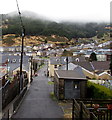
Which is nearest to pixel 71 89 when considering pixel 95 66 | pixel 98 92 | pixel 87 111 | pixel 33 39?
pixel 98 92

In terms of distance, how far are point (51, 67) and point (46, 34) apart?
15946cm

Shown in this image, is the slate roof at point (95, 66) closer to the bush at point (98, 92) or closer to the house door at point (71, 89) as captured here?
the bush at point (98, 92)

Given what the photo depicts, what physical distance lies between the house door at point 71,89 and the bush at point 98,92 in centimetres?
91

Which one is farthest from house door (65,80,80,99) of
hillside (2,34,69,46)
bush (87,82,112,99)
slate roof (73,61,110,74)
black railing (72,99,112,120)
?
hillside (2,34,69,46)

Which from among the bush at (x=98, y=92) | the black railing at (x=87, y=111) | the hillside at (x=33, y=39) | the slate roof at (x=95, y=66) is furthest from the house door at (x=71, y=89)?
the hillside at (x=33, y=39)

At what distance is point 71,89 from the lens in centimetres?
1390

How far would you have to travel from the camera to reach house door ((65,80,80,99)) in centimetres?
1379

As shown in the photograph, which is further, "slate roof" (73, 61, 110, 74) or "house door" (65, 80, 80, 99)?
"slate roof" (73, 61, 110, 74)

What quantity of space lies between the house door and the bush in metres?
0.91

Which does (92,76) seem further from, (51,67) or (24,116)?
(24,116)

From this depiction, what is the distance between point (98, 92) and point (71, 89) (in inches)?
Result: 87.0

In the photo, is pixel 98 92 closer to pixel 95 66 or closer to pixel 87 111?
pixel 87 111

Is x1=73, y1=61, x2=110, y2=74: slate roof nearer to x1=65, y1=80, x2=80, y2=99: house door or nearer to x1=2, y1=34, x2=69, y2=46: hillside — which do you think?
x1=65, y1=80, x2=80, y2=99: house door

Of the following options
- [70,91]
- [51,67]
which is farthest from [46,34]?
[70,91]
